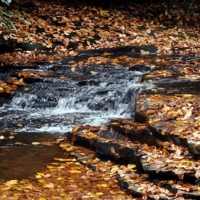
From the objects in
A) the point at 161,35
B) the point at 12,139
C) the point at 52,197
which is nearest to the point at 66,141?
the point at 12,139

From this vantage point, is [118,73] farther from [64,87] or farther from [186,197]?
[186,197]

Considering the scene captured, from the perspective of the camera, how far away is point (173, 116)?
687cm

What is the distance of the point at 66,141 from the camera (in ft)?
24.6

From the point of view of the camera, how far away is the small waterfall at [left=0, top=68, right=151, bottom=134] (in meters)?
8.55

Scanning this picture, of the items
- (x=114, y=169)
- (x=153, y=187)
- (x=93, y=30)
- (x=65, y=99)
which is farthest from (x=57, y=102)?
(x=93, y=30)

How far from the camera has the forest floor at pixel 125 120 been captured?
17.8ft

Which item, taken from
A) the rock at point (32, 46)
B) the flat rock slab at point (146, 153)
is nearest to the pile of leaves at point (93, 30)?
the rock at point (32, 46)

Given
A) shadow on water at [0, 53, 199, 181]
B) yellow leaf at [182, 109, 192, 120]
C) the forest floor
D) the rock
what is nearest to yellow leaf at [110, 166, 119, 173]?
the forest floor

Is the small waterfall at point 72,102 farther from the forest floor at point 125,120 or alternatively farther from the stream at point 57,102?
the forest floor at point 125,120

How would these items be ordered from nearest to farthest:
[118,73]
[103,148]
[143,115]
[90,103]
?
[103,148]
[143,115]
[90,103]
[118,73]

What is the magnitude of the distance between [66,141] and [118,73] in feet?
10.8

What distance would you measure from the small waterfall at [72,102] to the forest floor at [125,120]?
0.46 m

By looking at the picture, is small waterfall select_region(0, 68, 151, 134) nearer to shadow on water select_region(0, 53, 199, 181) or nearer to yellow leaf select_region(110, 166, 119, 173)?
shadow on water select_region(0, 53, 199, 181)

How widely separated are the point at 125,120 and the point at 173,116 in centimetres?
89
